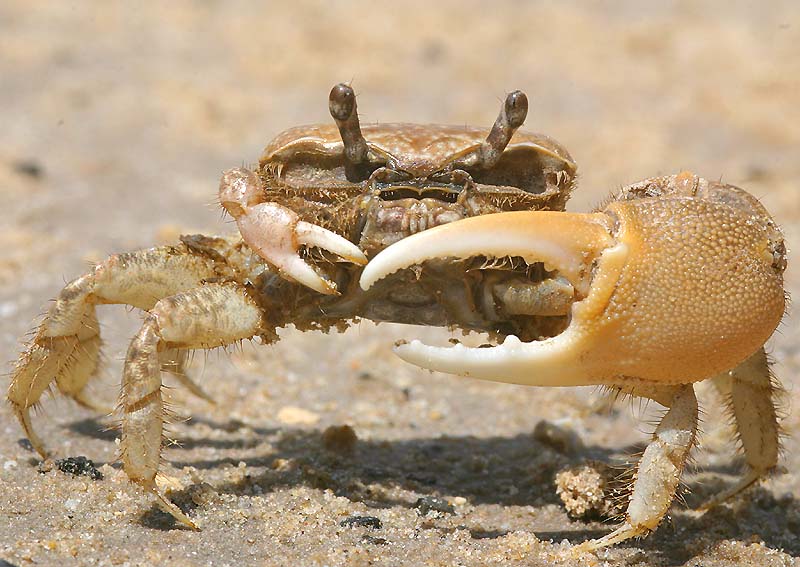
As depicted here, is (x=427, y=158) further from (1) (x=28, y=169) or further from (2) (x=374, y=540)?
(1) (x=28, y=169)

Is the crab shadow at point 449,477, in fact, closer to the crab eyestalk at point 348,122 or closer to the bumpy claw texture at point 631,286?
the bumpy claw texture at point 631,286

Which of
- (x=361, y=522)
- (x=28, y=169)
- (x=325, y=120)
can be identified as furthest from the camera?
(x=325, y=120)

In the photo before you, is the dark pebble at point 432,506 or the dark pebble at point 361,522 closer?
the dark pebble at point 361,522

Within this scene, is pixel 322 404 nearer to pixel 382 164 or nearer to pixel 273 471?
pixel 273 471

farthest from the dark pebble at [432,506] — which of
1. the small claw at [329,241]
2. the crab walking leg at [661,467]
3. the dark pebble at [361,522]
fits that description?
the small claw at [329,241]

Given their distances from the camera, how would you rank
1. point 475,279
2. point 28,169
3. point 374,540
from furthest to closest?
point 28,169
point 475,279
point 374,540

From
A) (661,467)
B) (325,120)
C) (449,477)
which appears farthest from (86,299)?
(325,120)
